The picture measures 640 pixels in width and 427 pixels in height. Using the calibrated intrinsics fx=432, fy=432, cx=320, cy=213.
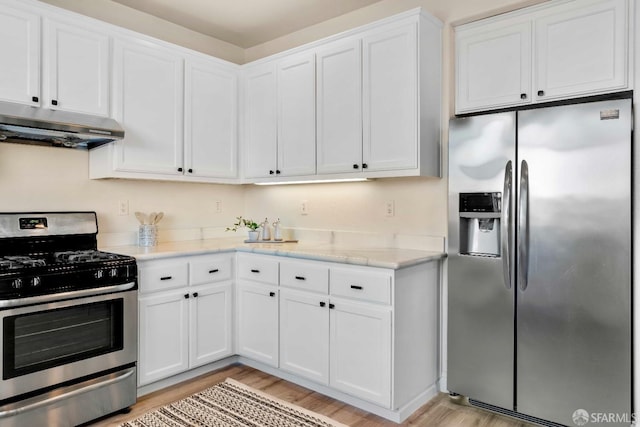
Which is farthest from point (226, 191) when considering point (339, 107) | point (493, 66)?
point (493, 66)

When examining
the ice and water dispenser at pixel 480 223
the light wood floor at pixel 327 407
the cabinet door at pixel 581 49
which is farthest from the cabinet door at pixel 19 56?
the cabinet door at pixel 581 49

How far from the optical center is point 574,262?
2186 mm

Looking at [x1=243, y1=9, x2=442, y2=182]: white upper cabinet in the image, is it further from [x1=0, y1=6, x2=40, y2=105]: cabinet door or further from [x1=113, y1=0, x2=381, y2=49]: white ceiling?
[x1=0, y1=6, x2=40, y2=105]: cabinet door

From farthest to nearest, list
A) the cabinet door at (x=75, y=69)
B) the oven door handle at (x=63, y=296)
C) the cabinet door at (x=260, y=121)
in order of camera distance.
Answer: the cabinet door at (x=260, y=121)
the cabinet door at (x=75, y=69)
the oven door handle at (x=63, y=296)

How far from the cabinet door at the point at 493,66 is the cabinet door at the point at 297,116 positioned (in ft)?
3.33

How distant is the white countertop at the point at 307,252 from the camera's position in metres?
2.45

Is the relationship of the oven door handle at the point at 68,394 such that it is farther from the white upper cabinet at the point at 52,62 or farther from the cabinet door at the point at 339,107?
the cabinet door at the point at 339,107

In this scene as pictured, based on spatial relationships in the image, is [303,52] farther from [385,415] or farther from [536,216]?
[385,415]

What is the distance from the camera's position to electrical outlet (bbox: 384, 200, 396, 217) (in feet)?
10.1

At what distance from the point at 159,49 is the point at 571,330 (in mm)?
3100

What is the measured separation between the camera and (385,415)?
2.46m

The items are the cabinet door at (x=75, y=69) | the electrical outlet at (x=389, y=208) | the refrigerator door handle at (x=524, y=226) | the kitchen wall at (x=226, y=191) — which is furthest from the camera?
the electrical outlet at (x=389, y=208)

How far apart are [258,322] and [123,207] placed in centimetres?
131

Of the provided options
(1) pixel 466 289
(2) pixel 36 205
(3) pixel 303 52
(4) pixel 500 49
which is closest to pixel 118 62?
(2) pixel 36 205
